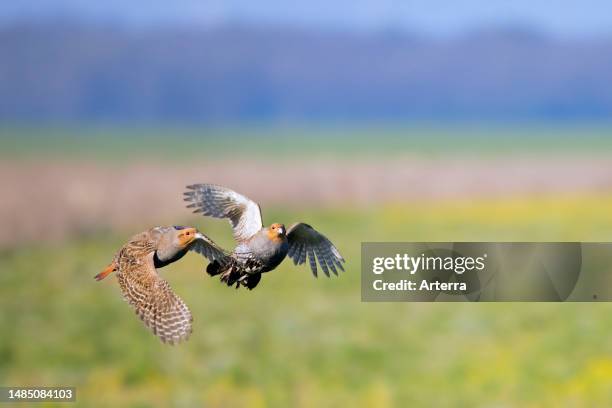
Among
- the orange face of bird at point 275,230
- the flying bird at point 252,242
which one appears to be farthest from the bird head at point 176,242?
the orange face of bird at point 275,230

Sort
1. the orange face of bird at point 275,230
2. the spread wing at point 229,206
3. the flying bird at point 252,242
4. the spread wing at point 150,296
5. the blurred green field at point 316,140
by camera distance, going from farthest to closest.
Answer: the blurred green field at point 316,140, the spread wing at point 229,206, the orange face of bird at point 275,230, the flying bird at point 252,242, the spread wing at point 150,296

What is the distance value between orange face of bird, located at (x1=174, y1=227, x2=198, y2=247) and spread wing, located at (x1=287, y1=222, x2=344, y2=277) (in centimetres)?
36

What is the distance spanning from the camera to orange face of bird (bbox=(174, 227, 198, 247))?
3891 millimetres

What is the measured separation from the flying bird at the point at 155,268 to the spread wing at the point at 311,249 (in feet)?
1.18

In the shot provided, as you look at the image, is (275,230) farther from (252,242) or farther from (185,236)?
(185,236)

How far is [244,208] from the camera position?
14.1ft

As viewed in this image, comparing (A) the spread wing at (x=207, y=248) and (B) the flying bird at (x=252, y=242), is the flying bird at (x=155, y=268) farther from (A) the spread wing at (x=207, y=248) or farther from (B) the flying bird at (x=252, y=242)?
(B) the flying bird at (x=252, y=242)

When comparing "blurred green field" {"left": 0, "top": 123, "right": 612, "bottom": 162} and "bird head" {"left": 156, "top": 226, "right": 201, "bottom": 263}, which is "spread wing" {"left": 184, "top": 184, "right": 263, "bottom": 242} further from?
"blurred green field" {"left": 0, "top": 123, "right": 612, "bottom": 162}

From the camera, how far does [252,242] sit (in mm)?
3949

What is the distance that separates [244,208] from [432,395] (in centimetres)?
3152

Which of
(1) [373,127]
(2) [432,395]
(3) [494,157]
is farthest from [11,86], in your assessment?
(2) [432,395]

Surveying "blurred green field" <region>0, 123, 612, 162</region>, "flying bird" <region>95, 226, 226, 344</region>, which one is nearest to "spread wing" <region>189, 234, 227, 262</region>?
"flying bird" <region>95, 226, 226, 344</region>

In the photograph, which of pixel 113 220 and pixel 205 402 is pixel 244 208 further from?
pixel 205 402

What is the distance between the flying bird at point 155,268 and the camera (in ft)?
12.2
